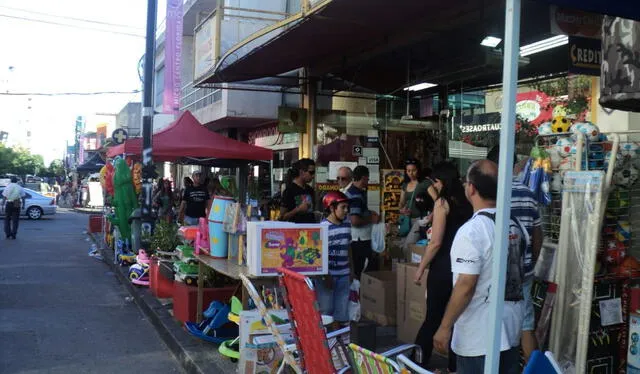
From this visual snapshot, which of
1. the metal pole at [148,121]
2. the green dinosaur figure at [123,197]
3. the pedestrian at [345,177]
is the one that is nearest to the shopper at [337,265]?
the pedestrian at [345,177]

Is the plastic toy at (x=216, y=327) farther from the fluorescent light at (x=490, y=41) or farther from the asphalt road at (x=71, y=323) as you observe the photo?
the fluorescent light at (x=490, y=41)

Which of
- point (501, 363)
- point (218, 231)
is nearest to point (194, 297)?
point (218, 231)

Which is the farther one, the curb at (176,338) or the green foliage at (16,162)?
the green foliage at (16,162)

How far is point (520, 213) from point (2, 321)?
6.45 m

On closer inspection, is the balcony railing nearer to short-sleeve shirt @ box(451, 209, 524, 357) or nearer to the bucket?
the bucket

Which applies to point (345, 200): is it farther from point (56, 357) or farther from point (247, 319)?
point (56, 357)

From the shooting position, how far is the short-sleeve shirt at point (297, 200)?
24.8 ft

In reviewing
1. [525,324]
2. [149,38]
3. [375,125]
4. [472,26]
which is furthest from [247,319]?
[149,38]

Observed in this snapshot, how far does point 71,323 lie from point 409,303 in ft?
14.1

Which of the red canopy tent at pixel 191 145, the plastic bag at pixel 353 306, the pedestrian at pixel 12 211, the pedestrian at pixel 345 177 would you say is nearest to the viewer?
the plastic bag at pixel 353 306

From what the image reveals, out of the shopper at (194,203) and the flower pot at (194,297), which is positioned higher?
the shopper at (194,203)

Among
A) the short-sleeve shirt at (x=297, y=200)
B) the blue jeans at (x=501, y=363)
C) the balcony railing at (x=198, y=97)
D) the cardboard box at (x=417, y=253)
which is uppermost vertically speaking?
the balcony railing at (x=198, y=97)

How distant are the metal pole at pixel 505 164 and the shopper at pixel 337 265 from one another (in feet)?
9.48

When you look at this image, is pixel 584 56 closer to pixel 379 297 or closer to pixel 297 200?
pixel 379 297
